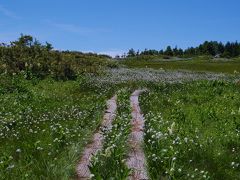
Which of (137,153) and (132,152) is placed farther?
(132,152)

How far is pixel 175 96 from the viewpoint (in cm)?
3028

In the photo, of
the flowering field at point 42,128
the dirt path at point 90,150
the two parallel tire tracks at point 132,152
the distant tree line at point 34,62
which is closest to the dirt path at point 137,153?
the two parallel tire tracks at point 132,152

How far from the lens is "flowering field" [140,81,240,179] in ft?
39.9

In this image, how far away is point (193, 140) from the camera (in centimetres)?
1576

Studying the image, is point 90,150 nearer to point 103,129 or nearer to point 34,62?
point 103,129

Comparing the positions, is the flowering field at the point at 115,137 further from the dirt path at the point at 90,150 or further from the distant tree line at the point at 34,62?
the distant tree line at the point at 34,62

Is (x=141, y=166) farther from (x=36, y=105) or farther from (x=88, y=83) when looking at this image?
(x=88, y=83)

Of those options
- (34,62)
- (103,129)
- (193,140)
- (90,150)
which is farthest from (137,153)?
(34,62)

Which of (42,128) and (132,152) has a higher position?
(42,128)

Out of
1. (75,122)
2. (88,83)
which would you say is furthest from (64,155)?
(88,83)

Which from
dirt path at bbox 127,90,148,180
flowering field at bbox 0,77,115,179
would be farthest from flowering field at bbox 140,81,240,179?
flowering field at bbox 0,77,115,179

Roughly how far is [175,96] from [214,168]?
1743 cm

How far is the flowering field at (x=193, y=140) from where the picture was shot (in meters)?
12.1

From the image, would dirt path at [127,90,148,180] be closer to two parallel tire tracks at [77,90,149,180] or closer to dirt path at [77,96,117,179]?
two parallel tire tracks at [77,90,149,180]
